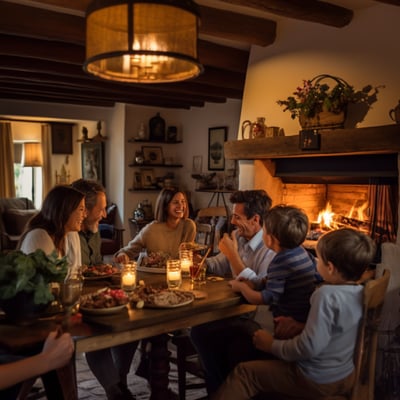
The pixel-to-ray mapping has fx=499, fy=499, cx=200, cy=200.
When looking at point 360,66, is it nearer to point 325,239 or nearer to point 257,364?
point 325,239

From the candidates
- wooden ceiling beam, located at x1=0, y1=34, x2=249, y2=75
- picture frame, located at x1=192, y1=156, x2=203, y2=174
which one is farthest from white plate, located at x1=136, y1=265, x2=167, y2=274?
picture frame, located at x1=192, y1=156, x2=203, y2=174

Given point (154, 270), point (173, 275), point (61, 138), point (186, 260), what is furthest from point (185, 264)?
point (61, 138)

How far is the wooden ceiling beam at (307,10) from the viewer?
10.1 ft

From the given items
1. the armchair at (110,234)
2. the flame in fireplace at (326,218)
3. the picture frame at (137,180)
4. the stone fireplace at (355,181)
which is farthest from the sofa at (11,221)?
the flame in fireplace at (326,218)

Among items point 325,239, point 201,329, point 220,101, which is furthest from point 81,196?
point 220,101

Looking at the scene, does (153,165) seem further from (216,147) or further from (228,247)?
(228,247)

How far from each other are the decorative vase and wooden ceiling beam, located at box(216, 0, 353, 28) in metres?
0.63

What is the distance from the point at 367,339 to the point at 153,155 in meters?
5.82

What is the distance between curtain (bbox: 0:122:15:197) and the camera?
772 cm

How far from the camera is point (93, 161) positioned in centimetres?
794

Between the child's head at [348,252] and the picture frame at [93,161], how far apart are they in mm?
6249

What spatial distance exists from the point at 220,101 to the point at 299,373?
5.13m

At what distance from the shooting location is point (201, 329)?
8.48 ft

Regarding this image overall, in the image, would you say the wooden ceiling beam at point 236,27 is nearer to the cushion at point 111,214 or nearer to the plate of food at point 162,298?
the plate of food at point 162,298
